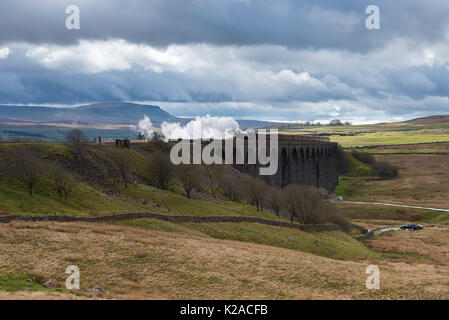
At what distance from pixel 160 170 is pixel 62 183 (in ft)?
60.1

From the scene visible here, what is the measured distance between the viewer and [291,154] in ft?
349

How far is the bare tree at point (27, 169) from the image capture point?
172 feet

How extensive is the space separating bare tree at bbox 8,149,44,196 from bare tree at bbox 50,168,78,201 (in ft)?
6.99

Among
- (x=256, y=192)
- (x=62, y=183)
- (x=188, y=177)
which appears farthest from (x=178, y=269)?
(x=256, y=192)

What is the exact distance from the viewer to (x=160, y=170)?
69.0 meters

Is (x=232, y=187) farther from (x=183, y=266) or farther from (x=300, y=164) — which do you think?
(x=300, y=164)

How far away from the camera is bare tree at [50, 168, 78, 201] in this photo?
52831 mm

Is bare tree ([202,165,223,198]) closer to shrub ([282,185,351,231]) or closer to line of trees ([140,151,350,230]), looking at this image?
line of trees ([140,151,350,230])

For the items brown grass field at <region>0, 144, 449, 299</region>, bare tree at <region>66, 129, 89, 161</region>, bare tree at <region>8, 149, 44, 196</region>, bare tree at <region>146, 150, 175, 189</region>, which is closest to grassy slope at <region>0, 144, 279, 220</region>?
bare tree at <region>8, 149, 44, 196</region>

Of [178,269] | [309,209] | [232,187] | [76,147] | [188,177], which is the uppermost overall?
[76,147]

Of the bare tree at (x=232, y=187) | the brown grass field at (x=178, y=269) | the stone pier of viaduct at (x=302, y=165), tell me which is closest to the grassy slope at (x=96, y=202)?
the bare tree at (x=232, y=187)
